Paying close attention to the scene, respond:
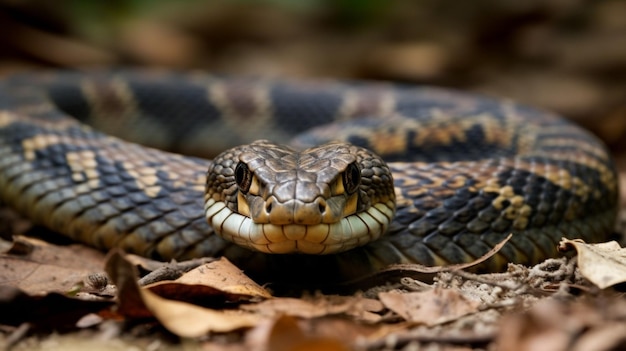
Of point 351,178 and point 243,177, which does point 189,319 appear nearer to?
point 243,177

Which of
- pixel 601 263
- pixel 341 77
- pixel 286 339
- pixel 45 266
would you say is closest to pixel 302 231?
pixel 286 339

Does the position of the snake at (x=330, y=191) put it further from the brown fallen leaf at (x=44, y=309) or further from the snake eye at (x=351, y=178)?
the brown fallen leaf at (x=44, y=309)

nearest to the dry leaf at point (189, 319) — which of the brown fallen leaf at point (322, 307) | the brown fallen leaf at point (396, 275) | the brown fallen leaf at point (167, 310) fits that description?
the brown fallen leaf at point (167, 310)


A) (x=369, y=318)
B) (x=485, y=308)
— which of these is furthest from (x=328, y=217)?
(x=485, y=308)

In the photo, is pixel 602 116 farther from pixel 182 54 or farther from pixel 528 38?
pixel 182 54

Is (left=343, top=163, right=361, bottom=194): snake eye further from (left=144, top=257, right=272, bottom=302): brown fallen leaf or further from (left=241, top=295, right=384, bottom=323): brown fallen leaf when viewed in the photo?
(left=144, top=257, right=272, bottom=302): brown fallen leaf

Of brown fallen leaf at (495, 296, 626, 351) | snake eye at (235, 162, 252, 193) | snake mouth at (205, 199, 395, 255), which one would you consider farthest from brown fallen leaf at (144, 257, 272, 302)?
brown fallen leaf at (495, 296, 626, 351)

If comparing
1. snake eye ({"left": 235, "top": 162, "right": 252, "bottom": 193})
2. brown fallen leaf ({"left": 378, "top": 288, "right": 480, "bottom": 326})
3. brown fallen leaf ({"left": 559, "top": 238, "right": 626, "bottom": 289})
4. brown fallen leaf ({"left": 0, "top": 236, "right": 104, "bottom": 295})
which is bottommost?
brown fallen leaf ({"left": 0, "top": 236, "right": 104, "bottom": 295})
